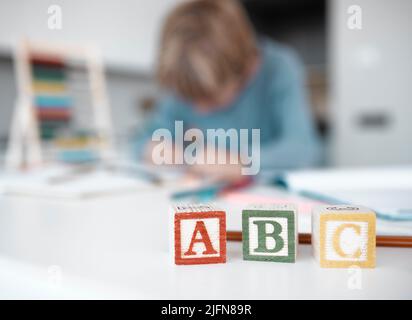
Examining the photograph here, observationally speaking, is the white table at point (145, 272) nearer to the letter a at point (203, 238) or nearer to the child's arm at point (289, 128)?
the letter a at point (203, 238)

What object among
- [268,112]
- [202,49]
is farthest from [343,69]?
[202,49]

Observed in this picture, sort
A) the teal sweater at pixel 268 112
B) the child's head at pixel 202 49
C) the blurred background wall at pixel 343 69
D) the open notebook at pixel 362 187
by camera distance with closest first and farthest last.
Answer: the open notebook at pixel 362 187, the child's head at pixel 202 49, the teal sweater at pixel 268 112, the blurred background wall at pixel 343 69

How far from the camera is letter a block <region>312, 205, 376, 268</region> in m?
0.38

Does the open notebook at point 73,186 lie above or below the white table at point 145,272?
above

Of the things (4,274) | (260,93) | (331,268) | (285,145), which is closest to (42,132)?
(260,93)

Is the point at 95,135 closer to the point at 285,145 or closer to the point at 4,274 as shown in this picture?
the point at 285,145

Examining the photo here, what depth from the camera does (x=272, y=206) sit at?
41cm

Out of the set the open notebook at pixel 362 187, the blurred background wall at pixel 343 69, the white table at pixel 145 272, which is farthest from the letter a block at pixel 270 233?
the blurred background wall at pixel 343 69

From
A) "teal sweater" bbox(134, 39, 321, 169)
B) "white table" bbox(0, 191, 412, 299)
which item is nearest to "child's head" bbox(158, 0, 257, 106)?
"teal sweater" bbox(134, 39, 321, 169)

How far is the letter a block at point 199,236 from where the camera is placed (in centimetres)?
40

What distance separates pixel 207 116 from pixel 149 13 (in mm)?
1772

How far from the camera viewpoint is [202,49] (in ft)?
4.28

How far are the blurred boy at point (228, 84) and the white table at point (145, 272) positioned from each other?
1.64 ft

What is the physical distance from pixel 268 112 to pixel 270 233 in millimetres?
1294
